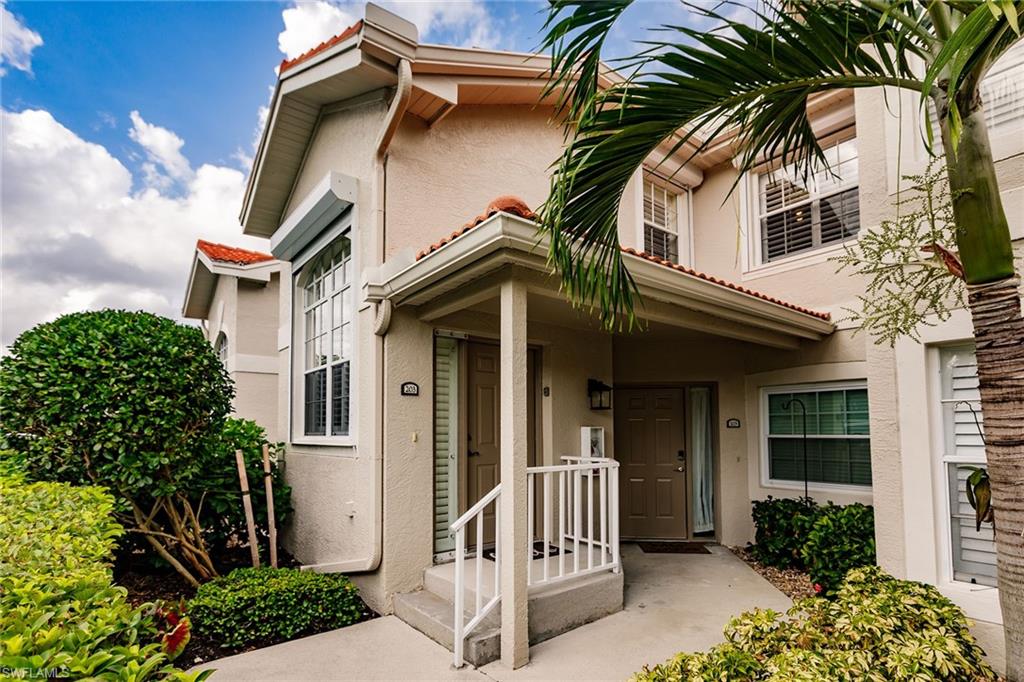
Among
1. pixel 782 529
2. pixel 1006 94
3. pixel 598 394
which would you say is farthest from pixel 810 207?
pixel 782 529

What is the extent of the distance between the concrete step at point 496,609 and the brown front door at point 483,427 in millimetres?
763

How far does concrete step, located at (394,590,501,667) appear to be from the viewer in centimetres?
430

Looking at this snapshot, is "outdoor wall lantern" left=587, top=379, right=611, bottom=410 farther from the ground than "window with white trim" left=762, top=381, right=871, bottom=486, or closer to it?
farther from the ground

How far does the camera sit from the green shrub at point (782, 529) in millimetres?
6660

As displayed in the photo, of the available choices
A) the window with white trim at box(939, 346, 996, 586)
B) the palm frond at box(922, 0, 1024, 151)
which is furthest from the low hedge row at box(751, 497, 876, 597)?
the palm frond at box(922, 0, 1024, 151)

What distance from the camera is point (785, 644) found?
136 inches

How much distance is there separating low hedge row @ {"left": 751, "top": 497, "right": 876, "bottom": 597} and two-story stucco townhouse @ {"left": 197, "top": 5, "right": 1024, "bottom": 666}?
503 millimetres

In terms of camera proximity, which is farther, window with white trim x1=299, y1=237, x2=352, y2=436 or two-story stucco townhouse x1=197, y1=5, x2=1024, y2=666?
window with white trim x1=299, y1=237, x2=352, y2=436

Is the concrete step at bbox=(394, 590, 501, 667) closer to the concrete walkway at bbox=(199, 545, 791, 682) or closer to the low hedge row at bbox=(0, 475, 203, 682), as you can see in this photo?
the concrete walkway at bbox=(199, 545, 791, 682)

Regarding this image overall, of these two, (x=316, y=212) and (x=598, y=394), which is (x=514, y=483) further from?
(x=316, y=212)

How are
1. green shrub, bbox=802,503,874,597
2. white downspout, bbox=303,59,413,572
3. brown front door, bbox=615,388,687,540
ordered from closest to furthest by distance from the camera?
1. white downspout, bbox=303,59,413,572
2. green shrub, bbox=802,503,874,597
3. brown front door, bbox=615,388,687,540

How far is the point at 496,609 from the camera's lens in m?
4.68

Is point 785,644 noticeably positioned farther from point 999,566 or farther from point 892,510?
point 892,510

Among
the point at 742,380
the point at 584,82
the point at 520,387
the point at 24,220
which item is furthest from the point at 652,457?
the point at 24,220
